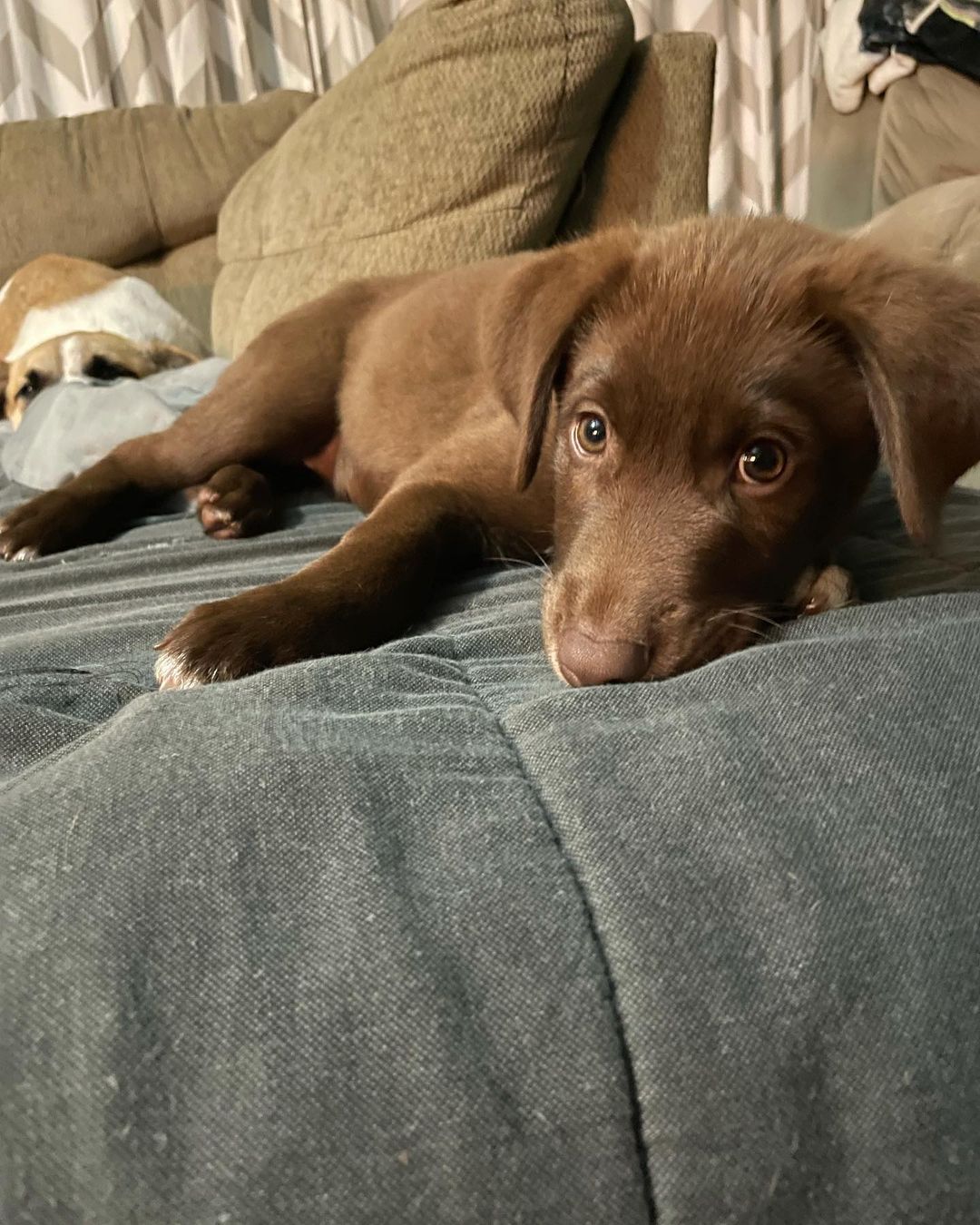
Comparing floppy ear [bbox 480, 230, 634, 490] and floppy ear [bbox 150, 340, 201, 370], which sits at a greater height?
floppy ear [bbox 480, 230, 634, 490]

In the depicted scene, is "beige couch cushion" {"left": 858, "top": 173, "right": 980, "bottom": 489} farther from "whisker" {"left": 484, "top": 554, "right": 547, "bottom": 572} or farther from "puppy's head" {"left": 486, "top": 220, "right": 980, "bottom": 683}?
"whisker" {"left": 484, "top": 554, "right": 547, "bottom": 572}

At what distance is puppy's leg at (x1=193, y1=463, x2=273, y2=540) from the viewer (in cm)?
217

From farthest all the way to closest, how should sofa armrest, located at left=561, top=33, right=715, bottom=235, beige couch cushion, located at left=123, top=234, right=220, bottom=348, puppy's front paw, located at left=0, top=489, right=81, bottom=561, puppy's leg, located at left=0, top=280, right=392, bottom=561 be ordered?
Answer: beige couch cushion, located at left=123, top=234, right=220, bottom=348
sofa armrest, located at left=561, top=33, right=715, bottom=235
puppy's leg, located at left=0, top=280, right=392, bottom=561
puppy's front paw, located at left=0, top=489, right=81, bottom=561

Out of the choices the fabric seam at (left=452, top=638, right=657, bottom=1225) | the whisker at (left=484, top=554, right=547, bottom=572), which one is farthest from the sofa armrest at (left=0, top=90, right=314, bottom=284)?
the fabric seam at (left=452, top=638, right=657, bottom=1225)

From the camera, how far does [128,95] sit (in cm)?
477

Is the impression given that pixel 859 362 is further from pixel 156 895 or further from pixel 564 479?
pixel 156 895

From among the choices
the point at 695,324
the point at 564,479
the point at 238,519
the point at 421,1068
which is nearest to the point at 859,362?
the point at 695,324

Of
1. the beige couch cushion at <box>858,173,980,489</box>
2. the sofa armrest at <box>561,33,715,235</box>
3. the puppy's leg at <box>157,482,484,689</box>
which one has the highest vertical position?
the sofa armrest at <box>561,33,715,235</box>

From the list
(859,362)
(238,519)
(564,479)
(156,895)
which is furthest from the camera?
(238,519)

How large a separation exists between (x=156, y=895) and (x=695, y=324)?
3.19 ft

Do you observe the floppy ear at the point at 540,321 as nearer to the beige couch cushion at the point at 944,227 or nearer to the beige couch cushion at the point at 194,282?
the beige couch cushion at the point at 944,227

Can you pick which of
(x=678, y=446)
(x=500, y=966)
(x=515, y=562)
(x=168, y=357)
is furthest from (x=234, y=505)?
(x=168, y=357)

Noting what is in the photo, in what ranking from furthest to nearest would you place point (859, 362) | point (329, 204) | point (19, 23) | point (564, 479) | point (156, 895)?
point (19, 23), point (329, 204), point (564, 479), point (859, 362), point (156, 895)

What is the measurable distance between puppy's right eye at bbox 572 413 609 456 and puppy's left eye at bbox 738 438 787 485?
0.20 metres
